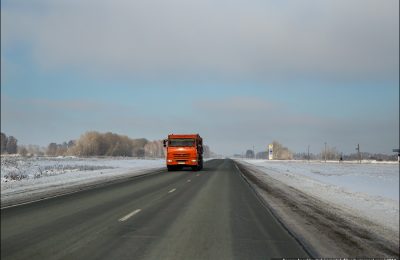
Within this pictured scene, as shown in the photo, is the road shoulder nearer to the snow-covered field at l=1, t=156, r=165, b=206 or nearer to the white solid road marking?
the white solid road marking

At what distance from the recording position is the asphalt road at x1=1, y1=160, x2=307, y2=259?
6246 millimetres

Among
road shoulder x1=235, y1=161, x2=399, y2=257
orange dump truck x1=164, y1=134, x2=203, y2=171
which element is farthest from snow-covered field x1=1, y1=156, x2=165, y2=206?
road shoulder x1=235, y1=161, x2=399, y2=257

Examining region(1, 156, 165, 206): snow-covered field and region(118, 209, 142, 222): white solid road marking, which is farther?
region(1, 156, 165, 206): snow-covered field

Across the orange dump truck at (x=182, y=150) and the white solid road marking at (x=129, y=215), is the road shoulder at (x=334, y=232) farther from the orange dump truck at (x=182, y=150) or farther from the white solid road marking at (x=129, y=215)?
the orange dump truck at (x=182, y=150)

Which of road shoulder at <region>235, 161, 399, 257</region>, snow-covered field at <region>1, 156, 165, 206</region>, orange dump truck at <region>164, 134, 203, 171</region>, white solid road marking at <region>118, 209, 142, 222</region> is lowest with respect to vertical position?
road shoulder at <region>235, 161, 399, 257</region>

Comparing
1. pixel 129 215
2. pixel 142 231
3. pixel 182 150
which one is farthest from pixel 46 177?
pixel 142 231

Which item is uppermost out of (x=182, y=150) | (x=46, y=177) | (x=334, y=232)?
(x=182, y=150)

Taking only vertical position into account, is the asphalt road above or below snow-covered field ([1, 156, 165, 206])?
below

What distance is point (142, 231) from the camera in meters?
7.99

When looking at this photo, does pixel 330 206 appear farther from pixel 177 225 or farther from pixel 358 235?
pixel 177 225

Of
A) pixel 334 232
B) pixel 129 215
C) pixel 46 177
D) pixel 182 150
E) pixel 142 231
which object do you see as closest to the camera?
pixel 142 231

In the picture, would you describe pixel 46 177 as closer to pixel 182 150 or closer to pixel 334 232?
pixel 182 150

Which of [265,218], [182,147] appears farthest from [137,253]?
[182,147]

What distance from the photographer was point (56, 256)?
588 cm
